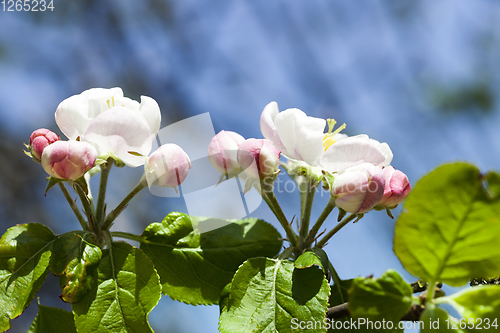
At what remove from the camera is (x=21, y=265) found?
0.53 m

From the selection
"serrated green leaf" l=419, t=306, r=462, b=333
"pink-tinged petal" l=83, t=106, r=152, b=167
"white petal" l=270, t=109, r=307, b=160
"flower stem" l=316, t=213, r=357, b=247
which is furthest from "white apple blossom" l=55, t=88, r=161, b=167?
"serrated green leaf" l=419, t=306, r=462, b=333

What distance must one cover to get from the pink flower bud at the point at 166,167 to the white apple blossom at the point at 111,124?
0.02 m

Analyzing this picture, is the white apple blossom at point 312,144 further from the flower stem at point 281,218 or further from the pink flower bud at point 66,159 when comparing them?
the pink flower bud at point 66,159

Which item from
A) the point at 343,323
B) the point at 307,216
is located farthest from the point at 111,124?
the point at 343,323

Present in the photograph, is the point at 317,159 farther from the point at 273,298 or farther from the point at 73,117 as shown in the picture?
the point at 73,117

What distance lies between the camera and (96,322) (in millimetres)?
470

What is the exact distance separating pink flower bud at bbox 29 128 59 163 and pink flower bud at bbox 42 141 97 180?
47mm

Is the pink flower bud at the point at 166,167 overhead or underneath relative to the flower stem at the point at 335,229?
overhead

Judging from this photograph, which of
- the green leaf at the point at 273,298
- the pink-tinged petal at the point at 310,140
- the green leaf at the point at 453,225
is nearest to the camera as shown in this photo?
the green leaf at the point at 453,225

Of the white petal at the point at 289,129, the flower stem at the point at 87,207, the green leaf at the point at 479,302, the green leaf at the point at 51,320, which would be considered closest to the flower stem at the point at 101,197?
the flower stem at the point at 87,207

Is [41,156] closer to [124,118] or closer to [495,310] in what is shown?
[124,118]

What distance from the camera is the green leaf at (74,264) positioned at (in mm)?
470

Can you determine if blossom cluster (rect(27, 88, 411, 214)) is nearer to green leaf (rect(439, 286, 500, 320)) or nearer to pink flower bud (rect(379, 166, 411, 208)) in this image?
pink flower bud (rect(379, 166, 411, 208))

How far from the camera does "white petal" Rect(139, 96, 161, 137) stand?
599 millimetres
